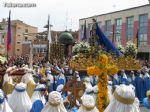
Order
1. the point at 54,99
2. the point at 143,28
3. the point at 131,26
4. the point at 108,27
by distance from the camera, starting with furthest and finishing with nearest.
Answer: the point at 108,27 → the point at 131,26 → the point at 143,28 → the point at 54,99

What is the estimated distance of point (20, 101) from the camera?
7.63 metres

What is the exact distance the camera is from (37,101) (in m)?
7.21

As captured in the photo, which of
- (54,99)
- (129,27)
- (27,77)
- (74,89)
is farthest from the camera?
(129,27)

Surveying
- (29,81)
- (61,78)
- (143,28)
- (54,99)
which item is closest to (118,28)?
(143,28)

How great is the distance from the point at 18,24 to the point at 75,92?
251 ft

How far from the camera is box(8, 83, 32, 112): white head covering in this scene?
7.57 meters

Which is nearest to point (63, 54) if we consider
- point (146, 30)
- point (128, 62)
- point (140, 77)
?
point (128, 62)

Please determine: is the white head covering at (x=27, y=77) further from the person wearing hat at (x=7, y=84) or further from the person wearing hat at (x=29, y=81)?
the person wearing hat at (x=7, y=84)

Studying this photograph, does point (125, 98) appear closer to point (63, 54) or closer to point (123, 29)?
point (63, 54)

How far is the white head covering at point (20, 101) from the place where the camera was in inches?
298

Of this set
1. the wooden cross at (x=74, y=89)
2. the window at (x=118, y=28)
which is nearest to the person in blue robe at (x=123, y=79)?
the wooden cross at (x=74, y=89)

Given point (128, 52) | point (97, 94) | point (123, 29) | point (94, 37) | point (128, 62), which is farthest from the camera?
point (123, 29)

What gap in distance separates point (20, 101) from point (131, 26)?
A: 4581cm

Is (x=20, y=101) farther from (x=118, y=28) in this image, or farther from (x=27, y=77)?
(x=118, y=28)
